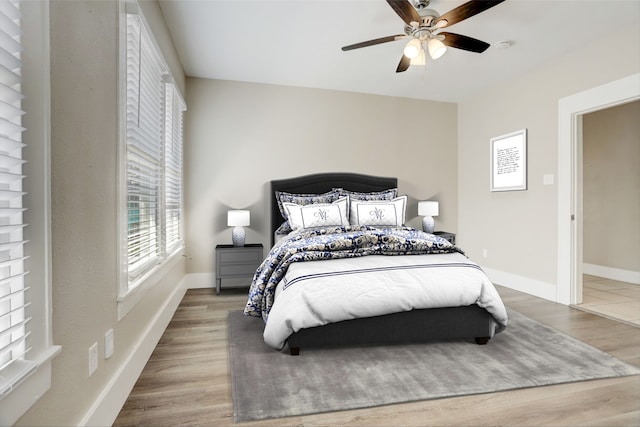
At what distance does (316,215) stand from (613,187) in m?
4.30

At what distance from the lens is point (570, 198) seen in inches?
135

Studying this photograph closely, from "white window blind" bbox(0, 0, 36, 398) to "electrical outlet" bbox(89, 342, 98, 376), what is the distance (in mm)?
→ 459

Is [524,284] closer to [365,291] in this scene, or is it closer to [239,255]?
[365,291]

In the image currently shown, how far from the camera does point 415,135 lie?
4977 millimetres

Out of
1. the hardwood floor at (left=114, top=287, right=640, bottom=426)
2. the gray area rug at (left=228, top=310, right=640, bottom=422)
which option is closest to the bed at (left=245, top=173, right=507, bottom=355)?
the gray area rug at (left=228, top=310, right=640, bottom=422)

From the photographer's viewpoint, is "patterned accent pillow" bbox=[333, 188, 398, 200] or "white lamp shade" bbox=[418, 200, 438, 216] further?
"white lamp shade" bbox=[418, 200, 438, 216]

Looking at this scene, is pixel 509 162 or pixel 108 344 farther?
pixel 509 162

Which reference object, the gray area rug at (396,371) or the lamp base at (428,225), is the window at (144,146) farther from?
the lamp base at (428,225)

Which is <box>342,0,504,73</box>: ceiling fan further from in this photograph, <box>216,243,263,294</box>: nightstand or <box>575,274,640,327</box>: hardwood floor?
<box>575,274,640,327</box>: hardwood floor

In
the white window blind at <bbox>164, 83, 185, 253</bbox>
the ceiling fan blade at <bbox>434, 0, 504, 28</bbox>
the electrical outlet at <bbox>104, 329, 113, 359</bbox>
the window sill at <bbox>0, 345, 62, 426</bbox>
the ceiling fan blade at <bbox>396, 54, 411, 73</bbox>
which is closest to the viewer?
the window sill at <bbox>0, 345, 62, 426</bbox>

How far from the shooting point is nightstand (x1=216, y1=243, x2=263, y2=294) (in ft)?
12.8

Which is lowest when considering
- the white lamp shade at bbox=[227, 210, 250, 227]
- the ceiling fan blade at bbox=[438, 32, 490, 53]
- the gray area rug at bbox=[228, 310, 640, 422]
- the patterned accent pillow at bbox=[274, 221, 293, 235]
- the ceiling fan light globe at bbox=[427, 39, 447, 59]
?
the gray area rug at bbox=[228, 310, 640, 422]

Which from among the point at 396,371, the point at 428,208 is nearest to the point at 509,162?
the point at 428,208

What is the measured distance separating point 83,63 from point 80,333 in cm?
109
